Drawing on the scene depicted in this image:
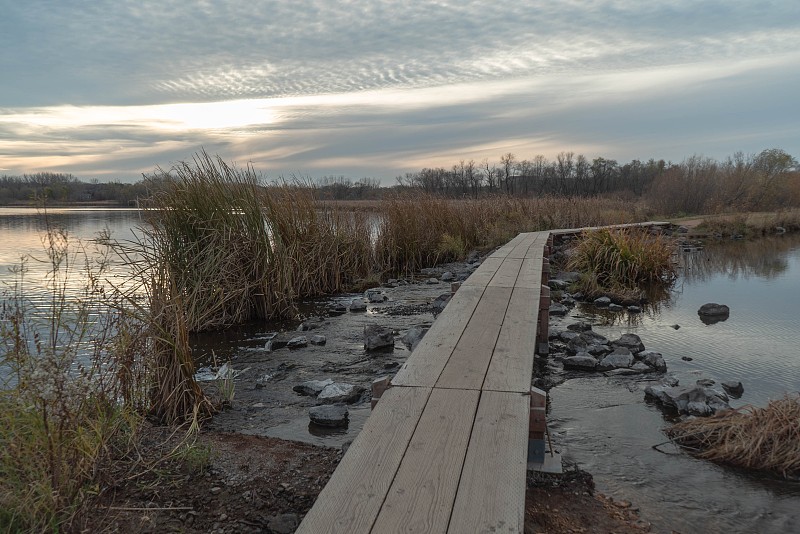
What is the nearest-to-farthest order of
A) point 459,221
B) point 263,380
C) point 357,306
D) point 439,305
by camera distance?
point 263,380
point 439,305
point 357,306
point 459,221

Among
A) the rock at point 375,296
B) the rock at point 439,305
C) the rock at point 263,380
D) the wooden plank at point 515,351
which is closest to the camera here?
the wooden plank at point 515,351

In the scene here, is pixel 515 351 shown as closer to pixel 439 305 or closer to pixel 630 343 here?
pixel 630 343

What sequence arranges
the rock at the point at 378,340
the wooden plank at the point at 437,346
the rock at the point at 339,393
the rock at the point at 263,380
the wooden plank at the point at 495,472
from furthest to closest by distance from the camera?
the rock at the point at 378,340 < the rock at the point at 263,380 < the rock at the point at 339,393 < the wooden plank at the point at 437,346 < the wooden plank at the point at 495,472

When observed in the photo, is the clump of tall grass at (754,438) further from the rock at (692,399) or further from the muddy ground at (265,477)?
the muddy ground at (265,477)

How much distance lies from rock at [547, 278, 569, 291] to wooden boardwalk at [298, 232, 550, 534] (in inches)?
243

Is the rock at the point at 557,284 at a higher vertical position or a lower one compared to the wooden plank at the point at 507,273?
lower

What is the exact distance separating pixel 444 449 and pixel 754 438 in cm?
238

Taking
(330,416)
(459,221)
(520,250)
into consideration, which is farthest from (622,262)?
(330,416)

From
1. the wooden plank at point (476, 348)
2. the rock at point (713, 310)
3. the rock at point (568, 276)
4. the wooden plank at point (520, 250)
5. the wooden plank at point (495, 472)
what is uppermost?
the wooden plank at point (520, 250)

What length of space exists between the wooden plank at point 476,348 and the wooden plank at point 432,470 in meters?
0.22

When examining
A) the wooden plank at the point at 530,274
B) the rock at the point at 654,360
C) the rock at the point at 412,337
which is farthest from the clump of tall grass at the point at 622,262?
the rock at the point at 412,337

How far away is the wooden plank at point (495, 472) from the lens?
1.75 metres

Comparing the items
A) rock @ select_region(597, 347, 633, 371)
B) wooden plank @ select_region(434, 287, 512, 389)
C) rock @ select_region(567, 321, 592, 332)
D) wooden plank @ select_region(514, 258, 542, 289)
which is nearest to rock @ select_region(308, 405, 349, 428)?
wooden plank @ select_region(434, 287, 512, 389)

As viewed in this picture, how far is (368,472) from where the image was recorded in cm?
204
